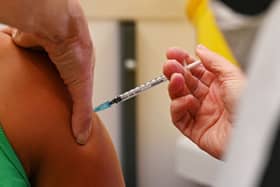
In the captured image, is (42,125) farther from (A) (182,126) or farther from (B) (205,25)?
(B) (205,25)

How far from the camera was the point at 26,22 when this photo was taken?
757 mm

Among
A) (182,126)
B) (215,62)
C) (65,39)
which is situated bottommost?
(182,126)

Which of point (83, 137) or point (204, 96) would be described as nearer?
point (83, 137)

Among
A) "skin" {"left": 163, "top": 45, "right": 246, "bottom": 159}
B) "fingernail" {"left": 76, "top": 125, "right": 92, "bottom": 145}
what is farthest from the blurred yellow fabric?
"fingernail" {"left": 76, "top": 125, "right": 92, "bottom": 145}

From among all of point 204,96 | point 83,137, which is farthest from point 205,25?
point 83,137

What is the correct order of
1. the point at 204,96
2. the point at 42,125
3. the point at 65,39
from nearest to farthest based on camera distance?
the point at 65,39
the point at 42,125
the point at 204,96

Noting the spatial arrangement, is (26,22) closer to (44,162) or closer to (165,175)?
(44,162)

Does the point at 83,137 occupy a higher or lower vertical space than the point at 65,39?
lower

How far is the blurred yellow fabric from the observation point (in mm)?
1526

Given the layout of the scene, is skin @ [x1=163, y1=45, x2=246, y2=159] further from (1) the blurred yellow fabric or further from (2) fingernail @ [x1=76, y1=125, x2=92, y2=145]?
(1) the blurred yellow fabric

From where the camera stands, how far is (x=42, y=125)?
3.11 feet

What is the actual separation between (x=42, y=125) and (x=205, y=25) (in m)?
0.80

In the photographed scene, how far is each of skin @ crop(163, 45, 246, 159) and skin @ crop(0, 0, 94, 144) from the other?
0.19m

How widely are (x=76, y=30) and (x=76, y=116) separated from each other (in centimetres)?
17
